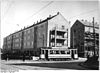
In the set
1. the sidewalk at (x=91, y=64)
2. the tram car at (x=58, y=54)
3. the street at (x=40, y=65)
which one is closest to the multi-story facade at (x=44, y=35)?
the tram car at (x=58, y=54)

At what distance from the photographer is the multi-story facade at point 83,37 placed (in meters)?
3.07

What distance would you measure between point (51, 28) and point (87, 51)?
848mm

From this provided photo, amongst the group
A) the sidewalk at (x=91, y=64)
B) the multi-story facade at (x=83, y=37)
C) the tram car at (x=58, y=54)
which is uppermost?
the multi-story facade at (x=83, y=37)

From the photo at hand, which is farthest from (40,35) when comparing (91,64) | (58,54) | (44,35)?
(91,64)

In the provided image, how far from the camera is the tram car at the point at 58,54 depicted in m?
3.01

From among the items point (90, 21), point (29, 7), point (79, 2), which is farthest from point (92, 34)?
point (29, 7)

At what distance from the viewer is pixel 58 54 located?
10.0 ft

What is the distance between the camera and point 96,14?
3.15 meters

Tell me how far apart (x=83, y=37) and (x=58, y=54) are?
0.61 meters

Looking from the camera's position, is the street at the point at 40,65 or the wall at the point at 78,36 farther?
the wall at the point at 78,36

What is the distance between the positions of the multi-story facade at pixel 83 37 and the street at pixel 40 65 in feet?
0.79

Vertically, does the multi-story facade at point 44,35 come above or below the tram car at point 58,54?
above

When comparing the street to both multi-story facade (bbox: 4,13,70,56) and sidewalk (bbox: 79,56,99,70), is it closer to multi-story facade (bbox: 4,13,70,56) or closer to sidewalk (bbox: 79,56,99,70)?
sidewalk (bbox: 79,56,99,70)

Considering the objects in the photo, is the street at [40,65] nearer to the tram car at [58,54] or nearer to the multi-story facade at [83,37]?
the tram car at [58,54]
